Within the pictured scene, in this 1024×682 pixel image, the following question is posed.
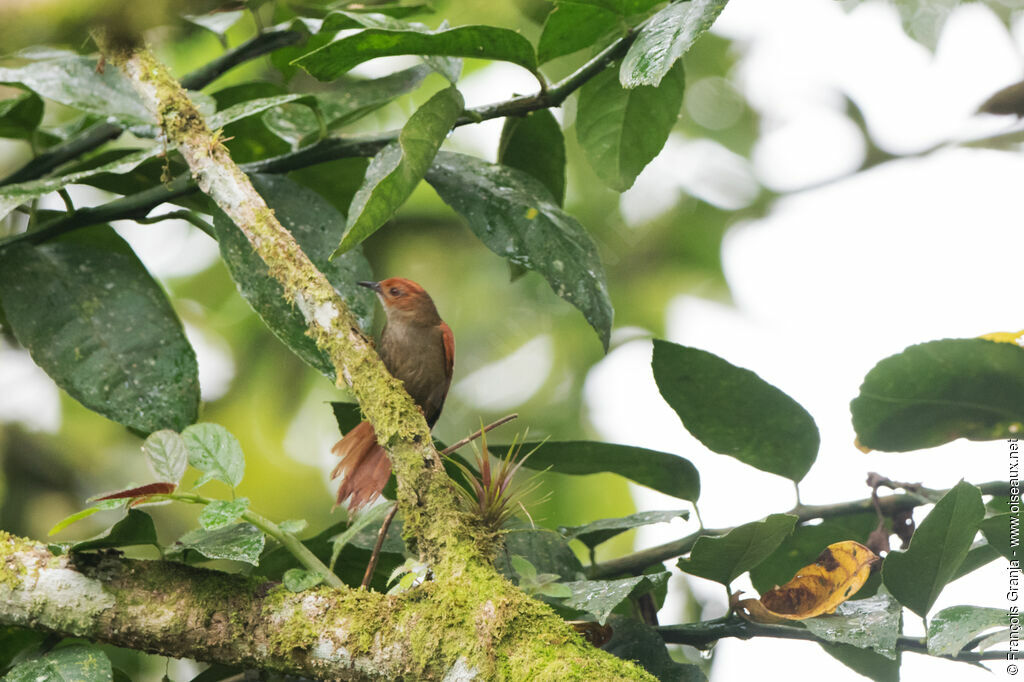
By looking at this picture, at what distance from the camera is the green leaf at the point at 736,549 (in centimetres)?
119

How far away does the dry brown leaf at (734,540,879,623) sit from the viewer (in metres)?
1.26

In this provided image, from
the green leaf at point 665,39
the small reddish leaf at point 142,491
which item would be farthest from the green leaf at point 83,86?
the green leaf at point 665,39

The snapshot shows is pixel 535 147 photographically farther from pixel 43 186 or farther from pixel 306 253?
pixel 43 186

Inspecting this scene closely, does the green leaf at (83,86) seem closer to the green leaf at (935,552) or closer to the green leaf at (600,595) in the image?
the green leaf at (600,595)

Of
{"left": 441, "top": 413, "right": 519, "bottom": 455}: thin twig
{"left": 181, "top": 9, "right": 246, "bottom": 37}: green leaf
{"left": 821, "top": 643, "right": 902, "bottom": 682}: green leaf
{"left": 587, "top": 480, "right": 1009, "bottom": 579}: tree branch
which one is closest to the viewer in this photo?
{"left": 441, "top": 413, "right": 519, "bottom": 455}: thin twig

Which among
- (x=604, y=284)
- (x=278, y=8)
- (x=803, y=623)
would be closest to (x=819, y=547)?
(x=803, y=623)

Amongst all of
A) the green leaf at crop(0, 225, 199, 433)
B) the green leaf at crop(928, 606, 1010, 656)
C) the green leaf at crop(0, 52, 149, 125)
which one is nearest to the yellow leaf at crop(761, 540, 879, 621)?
the green leaf at crop(928, 606, 1010, 656)

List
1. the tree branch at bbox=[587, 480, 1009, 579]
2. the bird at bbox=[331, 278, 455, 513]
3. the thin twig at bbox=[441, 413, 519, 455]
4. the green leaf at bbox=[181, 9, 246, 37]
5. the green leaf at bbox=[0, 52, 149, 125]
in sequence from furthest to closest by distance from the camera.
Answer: the bird at bbox=[331, 278, 455, 513], the green leaf at bbox=[181, 9, 246, 37], the green leaf at bbox=[0, 52, 149, 125], the tree branch at bbox=[587, 480, 1009, 579], the thin twig at bbox=[441, 413, 519, 455]

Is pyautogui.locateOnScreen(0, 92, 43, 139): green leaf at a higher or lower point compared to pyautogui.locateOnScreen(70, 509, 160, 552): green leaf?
higher

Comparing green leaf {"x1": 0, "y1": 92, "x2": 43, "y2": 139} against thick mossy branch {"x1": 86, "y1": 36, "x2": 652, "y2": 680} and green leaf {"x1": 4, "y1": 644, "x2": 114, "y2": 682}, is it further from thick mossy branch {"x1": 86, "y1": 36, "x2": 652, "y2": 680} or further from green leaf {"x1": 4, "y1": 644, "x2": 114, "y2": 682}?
green leaf {"x1": 4, "y1": 644, "x2": 114, "y2": 682}

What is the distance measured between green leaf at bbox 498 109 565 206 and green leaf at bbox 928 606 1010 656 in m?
0.95

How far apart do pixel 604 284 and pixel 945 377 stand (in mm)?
542

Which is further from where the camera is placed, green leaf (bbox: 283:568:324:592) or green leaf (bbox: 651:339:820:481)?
green leaf (bbox: 651:339:820:481)

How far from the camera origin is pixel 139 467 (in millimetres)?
3404
